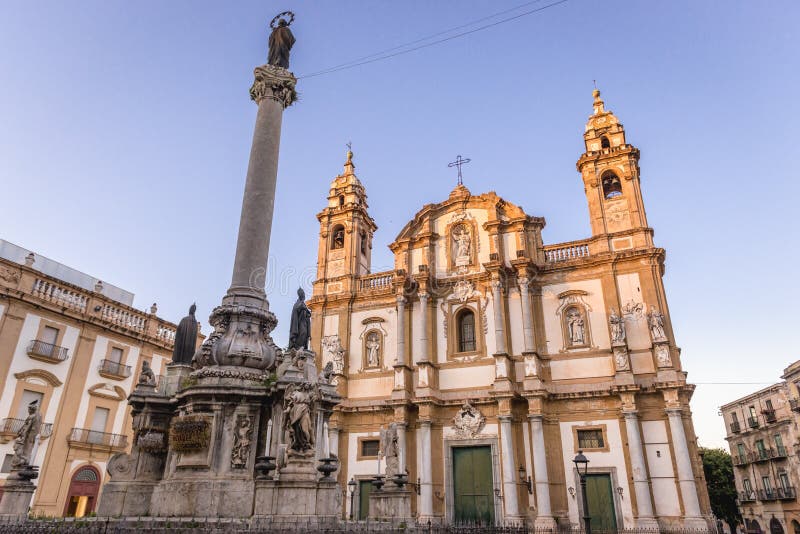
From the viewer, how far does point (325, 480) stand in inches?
324

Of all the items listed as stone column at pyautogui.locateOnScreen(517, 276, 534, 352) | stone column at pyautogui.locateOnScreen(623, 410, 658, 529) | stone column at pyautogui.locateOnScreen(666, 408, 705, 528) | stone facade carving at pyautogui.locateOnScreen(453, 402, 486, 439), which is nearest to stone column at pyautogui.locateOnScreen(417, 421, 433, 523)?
stone facade carving at pyautogui.locateOnScreen(453, 402, 486, 439)

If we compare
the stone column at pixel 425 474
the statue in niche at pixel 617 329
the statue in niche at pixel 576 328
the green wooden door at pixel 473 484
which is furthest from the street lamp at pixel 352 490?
the statue in niche at pixel 617 329

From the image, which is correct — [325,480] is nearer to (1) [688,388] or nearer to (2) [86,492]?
(1) [688,388]

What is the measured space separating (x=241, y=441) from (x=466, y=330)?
53.3ft

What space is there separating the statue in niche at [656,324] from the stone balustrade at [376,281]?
1108cm

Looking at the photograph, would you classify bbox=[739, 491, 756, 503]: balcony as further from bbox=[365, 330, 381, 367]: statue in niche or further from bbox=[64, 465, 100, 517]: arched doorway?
bbox=[64, 465, 100, 517]: arched doorway

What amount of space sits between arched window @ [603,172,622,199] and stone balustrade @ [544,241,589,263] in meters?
2.89

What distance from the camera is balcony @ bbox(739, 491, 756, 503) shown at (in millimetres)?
37750

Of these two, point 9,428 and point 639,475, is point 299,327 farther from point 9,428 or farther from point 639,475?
point 9,428

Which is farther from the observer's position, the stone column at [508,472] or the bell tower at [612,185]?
the bell tower at [612,185]

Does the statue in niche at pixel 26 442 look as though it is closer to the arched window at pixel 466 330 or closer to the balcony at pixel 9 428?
the balcony at pixel 9 428

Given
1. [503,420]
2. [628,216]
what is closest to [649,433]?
[503,420]

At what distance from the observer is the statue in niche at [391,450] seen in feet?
39.8

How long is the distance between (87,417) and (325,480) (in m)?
18.1
